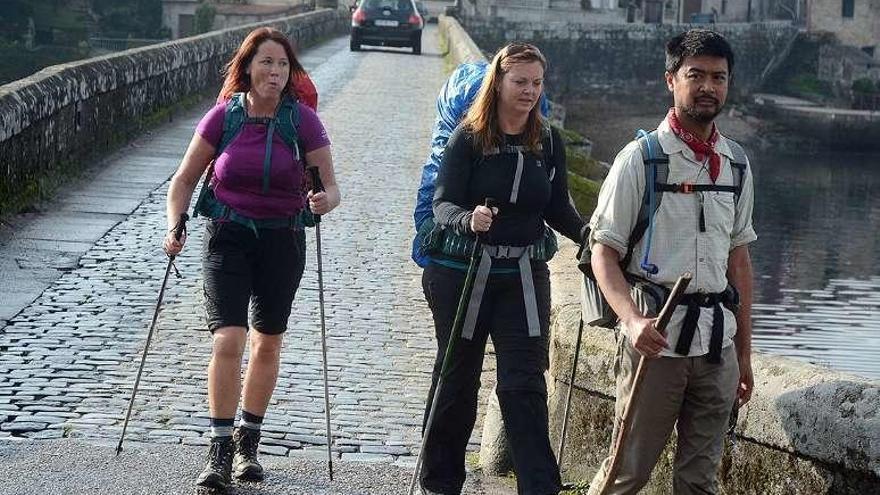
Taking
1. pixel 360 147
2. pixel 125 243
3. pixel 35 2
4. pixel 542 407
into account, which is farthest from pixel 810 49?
pixel 542 407

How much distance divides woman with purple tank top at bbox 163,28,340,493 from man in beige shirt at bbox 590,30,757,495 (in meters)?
1.67

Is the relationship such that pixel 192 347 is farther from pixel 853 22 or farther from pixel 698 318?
pixel 853 22

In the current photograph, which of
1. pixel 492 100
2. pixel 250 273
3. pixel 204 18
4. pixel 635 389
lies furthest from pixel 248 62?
pixel 204 18

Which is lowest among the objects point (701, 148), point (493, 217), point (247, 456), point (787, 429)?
point (247, 456)

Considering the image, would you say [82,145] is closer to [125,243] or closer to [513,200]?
[125,243]

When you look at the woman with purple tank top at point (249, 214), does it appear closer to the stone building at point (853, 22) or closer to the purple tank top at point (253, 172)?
the purple tank top at point (253, 172)

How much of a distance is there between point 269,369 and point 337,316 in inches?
130

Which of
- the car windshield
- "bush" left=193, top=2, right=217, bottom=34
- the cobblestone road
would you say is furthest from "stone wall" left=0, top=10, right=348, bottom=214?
"bush" left=193, top=2, right=217, bottom=34

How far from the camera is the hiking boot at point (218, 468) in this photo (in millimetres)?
6035

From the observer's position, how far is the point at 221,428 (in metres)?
6.12

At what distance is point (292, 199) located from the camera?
6.24 meters

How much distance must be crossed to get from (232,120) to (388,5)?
34.2m

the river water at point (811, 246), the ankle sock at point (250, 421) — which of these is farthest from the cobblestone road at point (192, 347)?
the river water at point (811, 246)

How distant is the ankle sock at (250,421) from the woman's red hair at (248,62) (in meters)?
1.13
